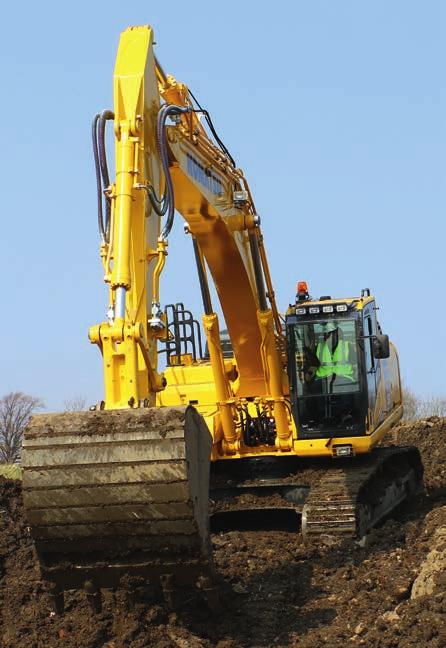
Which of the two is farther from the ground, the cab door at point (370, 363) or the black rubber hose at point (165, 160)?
the black rubber hose at point (165, 160)

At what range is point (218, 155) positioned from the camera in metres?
12.9

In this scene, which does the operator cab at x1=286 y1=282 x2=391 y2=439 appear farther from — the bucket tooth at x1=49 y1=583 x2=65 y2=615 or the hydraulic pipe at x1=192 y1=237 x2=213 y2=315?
the bucket tooth at x1=49 y1=583 x2=65 y2=615

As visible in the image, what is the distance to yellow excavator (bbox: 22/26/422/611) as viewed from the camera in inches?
338

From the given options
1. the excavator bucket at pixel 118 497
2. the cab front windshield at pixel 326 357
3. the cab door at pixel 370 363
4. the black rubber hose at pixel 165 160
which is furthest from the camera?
the cab door at pixel 370 363

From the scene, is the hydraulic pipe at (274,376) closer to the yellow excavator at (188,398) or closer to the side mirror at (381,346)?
the yellow excavator at (188,398)

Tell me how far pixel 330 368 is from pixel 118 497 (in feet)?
18.4

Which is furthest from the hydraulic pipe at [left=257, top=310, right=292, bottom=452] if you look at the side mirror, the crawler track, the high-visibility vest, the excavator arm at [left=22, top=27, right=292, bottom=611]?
the excavator arm at [left=22, top=27, right=292, bottom=611]

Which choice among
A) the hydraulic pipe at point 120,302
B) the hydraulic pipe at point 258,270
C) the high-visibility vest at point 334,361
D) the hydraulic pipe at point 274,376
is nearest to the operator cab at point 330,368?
the high-visibility vest at point 334,361

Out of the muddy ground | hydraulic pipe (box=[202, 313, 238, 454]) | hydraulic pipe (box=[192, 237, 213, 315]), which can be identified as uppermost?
hydraulic pipe (box=[192, 237, 213, 315])

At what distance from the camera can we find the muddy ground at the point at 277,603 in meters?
9.23

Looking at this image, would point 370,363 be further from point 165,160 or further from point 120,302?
point 120,302

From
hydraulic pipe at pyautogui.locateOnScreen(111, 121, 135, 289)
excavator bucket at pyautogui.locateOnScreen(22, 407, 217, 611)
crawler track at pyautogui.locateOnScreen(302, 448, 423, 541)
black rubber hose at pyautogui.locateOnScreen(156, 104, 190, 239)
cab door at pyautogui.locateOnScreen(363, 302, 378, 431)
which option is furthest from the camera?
cab door at pyautogui.locateOnScreen(363, 302, 378, 431)

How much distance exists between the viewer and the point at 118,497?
8.54m

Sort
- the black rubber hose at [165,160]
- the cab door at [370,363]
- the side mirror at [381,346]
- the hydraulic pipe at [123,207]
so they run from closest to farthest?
the hydraulic pipe at [123,207]
the black rubber hose at [165,160]
the side mirror at [381,346]
the cab door at [370,363]
